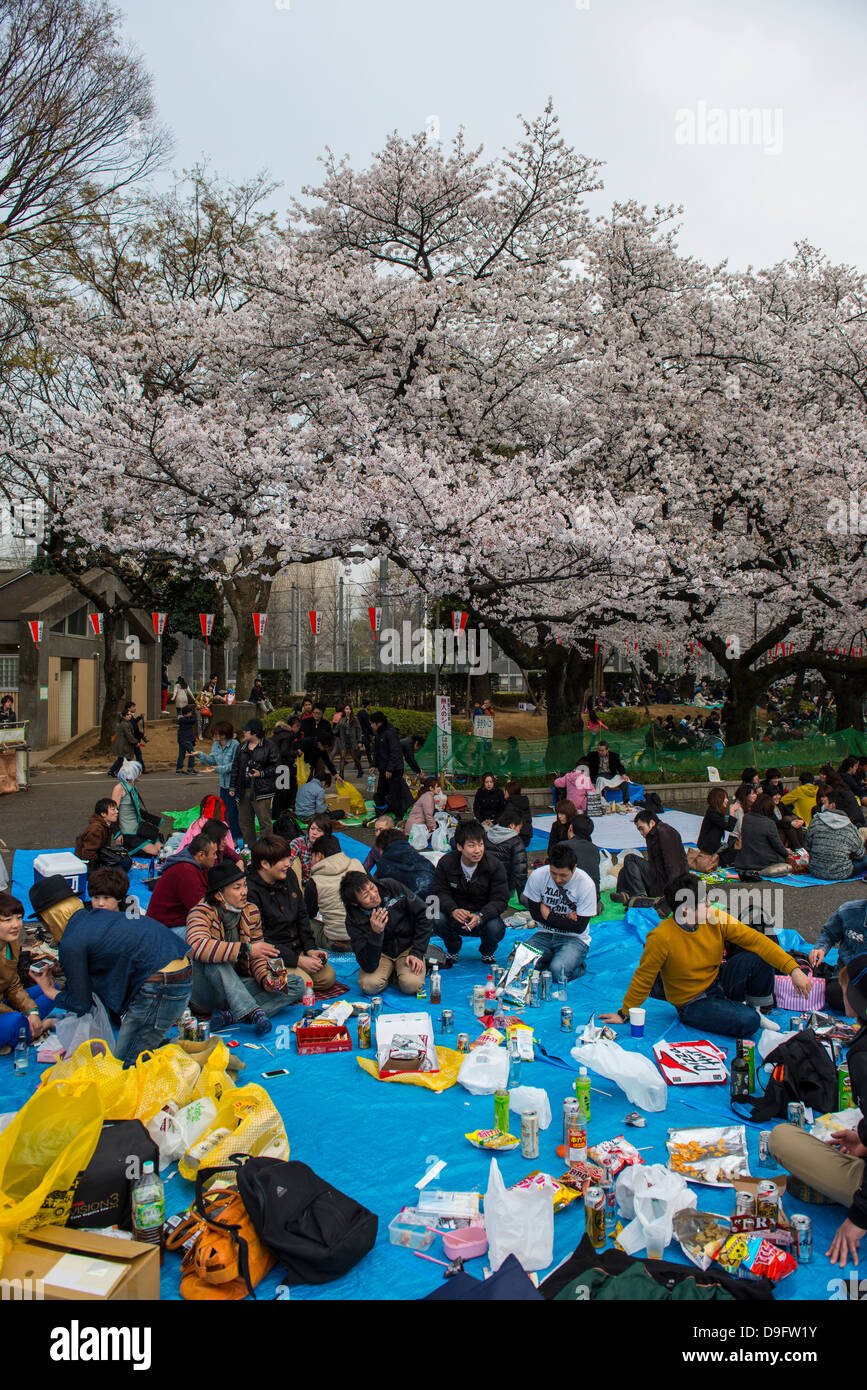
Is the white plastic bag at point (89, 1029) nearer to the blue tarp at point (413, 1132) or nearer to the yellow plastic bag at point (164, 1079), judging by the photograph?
the blue tarp at point (413, 1132)

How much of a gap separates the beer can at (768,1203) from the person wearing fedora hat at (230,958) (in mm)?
3540

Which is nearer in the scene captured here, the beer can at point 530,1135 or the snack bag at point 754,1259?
the snack bag at point 754,1259

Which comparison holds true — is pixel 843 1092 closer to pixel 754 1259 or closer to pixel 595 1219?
pixel 754 1259

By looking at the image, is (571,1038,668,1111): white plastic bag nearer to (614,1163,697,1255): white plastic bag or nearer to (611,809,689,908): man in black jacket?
(614,1163,697,1255): white plastic bag

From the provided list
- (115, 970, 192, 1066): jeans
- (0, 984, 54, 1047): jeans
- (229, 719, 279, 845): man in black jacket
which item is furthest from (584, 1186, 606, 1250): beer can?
(229, 719, 279, 845): man in black jacket

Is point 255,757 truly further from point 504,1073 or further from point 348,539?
point 504,1073

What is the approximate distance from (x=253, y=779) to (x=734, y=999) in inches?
290

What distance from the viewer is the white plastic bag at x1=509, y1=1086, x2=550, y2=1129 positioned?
508 centimetres

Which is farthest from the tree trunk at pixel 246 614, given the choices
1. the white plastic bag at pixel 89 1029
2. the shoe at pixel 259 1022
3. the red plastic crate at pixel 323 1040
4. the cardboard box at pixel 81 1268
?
the cardboard box at pixel 81 1268

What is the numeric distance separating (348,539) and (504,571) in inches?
118

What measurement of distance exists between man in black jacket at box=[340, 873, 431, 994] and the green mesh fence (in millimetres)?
8968

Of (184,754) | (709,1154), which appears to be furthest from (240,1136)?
(184,754)

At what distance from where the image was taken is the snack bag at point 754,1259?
3775 mm

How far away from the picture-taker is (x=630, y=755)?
62.1 feet
